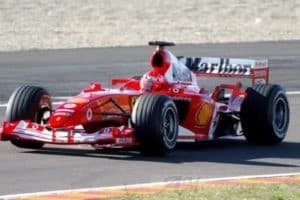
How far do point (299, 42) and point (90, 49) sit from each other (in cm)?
561

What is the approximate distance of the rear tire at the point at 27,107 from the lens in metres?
15.0

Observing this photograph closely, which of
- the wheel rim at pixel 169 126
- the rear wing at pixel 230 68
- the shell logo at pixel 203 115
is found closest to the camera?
the wheel rim at pixel 169 126

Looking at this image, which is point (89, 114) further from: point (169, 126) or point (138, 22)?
point (138, 22)

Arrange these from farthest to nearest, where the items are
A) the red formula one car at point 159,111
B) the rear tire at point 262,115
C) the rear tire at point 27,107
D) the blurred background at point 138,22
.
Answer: the blurred background at point 138,22 → the rear tire at point 262,115 → the rear tire at point 27,107 → the red formula one car at point 159,111

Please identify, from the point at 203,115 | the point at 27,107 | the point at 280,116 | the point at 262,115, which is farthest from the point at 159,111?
the point at 280,116

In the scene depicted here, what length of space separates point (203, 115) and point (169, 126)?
3.11 ft

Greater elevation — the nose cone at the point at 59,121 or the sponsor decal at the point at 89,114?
the sponsor decal at the point at 89,114

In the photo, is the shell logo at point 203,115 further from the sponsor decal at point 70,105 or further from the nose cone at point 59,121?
the nose cone at point 59,121

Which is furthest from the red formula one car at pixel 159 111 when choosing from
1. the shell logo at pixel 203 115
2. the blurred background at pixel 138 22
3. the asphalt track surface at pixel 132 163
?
the blurred background at pixel 138 22

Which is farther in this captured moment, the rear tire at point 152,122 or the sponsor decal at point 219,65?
the sponsor decal at point 219,65

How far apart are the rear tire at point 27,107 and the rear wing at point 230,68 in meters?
2.11

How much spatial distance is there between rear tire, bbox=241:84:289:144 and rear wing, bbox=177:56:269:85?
56 cm

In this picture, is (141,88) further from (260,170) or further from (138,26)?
(138,26)

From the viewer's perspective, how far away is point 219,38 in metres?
34.8
